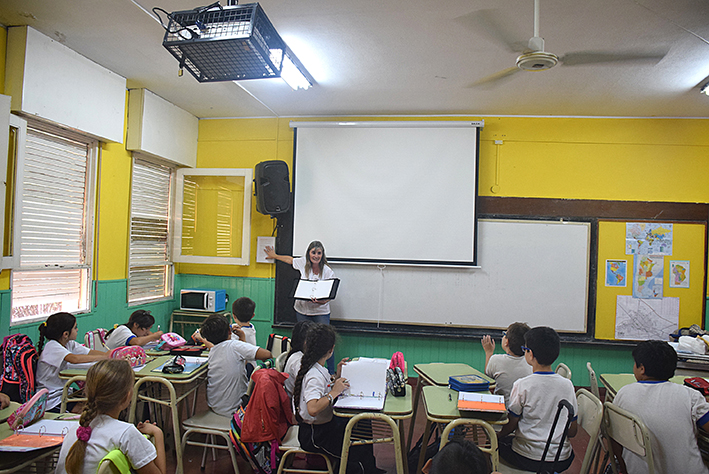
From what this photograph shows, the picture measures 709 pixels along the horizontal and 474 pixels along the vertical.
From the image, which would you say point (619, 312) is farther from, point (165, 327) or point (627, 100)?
point (165, 327)

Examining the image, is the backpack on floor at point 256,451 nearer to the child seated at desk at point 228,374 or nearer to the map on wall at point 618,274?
the child seated at desk at point 228,374

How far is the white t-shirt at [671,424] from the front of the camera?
2.07m

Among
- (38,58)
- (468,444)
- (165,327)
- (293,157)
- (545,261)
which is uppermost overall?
(38,58)

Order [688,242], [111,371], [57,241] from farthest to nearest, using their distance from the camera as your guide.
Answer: [688,242]
[57,241]
[111,371]

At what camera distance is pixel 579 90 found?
13.7 feet

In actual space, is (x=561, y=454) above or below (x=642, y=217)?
below

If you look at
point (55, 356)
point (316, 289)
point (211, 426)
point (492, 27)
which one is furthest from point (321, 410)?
point (492, 27)

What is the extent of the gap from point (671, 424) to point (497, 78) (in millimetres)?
2978

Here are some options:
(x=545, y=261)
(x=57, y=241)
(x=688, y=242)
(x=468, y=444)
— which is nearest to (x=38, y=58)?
(x=57, y=241)

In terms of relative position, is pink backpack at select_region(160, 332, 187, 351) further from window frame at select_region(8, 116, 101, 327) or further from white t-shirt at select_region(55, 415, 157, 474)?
white t-shirt at select_region(55, 415, 157, 474)

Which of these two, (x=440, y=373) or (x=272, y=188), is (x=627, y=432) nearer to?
(x=440, y=373)

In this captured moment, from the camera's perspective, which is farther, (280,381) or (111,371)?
(280,381)

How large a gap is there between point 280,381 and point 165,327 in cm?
339

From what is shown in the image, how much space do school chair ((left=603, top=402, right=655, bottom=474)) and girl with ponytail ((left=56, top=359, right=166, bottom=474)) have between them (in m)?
2.04
